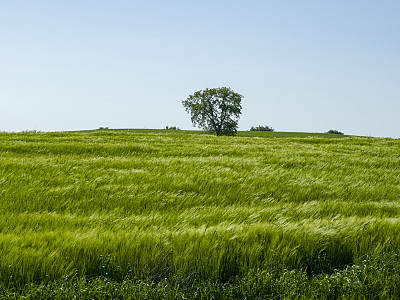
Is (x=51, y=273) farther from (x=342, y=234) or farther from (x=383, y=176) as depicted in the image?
(x=383, y=176)

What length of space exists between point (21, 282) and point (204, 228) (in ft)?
5.64

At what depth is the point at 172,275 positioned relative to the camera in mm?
3016

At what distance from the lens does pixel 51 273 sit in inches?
113

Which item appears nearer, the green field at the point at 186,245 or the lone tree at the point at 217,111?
the green field at the point at 186,245

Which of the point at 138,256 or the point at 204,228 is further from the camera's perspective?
the point at 204,228

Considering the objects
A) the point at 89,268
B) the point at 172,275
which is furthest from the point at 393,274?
the point at 89,268

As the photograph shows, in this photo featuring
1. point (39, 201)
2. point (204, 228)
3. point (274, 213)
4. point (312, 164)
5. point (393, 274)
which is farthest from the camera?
point (312, 164)

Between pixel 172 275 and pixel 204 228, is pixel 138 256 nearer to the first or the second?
pixel 172 275

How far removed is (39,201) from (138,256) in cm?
265

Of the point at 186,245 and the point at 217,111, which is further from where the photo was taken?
the point at 217,111

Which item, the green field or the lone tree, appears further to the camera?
the lone tree

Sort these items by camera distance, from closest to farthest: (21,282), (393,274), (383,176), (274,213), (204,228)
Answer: (21,282), (393,274), (204,228), (274,213), (383,176)

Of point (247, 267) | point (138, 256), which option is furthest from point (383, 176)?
point (138, 256)

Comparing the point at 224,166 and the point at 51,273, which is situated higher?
the point at 224,166
